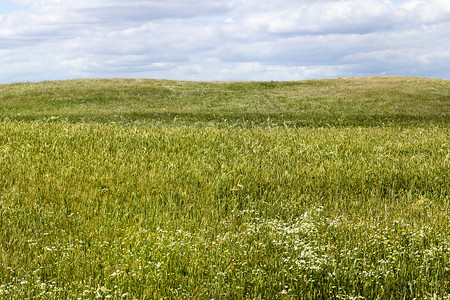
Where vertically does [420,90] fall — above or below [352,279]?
above

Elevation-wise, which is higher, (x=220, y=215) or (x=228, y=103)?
(x=228, y=103)

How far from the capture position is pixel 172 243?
460cm

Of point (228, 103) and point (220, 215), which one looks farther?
point (228, 103)

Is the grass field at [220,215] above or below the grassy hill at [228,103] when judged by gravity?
below

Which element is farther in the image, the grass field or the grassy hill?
the grassy hill

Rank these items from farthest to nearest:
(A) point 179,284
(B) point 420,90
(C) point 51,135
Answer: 1. (B) point 420,90
2. (C) point 51,135
3. (A) point 179,284

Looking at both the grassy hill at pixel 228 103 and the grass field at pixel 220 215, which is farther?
the grassy hill at pixel 228 103

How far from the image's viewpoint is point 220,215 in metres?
6.13

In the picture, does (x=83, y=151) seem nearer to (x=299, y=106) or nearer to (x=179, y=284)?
(x=179, y=284)

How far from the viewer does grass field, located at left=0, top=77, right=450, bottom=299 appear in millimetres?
4156

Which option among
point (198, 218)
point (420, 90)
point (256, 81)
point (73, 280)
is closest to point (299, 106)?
point (420, 90)

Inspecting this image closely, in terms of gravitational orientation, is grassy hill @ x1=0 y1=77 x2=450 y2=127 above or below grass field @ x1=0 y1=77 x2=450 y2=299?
above

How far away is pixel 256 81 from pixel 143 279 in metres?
52.9

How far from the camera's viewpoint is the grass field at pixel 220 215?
164 inches
